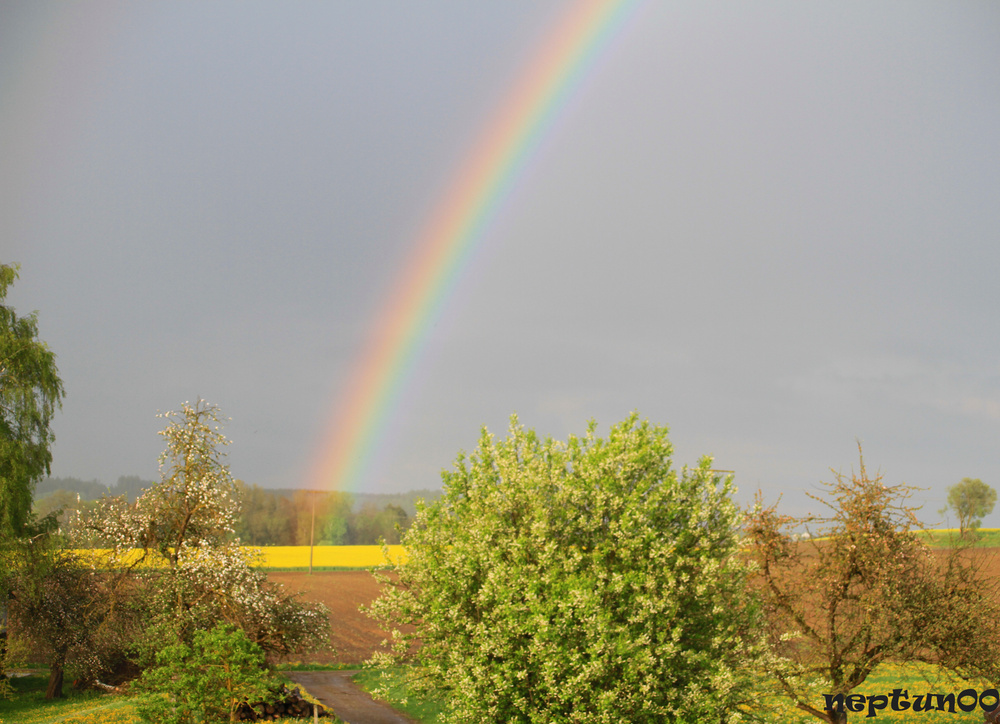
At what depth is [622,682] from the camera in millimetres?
17656

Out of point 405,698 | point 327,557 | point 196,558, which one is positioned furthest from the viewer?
point 327,557

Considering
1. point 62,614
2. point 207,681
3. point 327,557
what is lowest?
point 327,557

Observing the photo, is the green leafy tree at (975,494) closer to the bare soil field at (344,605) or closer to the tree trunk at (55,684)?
the bare soil field at (344,605)

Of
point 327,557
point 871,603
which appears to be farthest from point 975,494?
point 871,603

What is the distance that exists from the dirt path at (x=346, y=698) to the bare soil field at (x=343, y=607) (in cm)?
163

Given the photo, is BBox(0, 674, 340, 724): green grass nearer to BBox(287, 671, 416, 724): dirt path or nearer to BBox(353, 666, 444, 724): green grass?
BBox(287, 671, 416, 724): dirt path

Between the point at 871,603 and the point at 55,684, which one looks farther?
the point at 55,684

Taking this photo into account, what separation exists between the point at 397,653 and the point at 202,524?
48.3 feet

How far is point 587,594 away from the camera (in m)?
17.5

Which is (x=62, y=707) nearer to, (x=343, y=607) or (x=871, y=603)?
(x=871, y=603)

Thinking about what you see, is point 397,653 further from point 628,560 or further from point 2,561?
point 2,561

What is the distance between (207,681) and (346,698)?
15.5 m

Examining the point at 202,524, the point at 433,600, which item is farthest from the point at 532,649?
the point at 202,524

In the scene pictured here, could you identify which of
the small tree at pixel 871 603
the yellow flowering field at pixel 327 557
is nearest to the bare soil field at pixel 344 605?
the yellow flowering field at pixel 327 557
